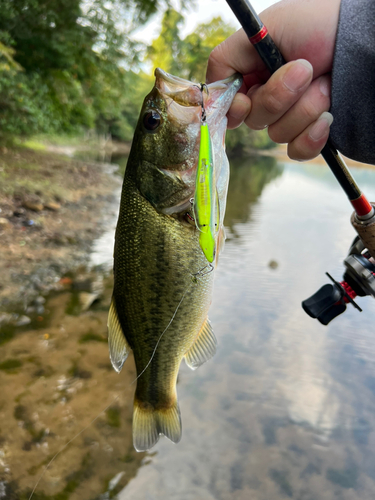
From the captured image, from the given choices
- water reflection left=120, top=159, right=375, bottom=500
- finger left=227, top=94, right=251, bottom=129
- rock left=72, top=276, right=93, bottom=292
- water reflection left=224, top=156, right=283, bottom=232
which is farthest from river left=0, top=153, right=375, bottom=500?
water reflection left=224, top=156, right=283, bottom=232

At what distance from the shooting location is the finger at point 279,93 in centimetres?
148

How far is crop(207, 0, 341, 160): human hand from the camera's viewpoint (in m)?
1.54

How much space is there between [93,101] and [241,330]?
45.1 feet

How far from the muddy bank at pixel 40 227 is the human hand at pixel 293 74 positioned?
4058mm

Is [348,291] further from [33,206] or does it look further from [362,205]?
[33,206]

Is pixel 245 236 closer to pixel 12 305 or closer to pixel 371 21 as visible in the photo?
pixel 12 305

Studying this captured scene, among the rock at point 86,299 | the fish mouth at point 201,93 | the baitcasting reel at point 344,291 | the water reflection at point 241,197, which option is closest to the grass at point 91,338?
the rock at point 86,299

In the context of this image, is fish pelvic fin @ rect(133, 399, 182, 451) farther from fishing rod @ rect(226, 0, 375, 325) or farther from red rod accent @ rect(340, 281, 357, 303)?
red rod accent @ rect(340, 281, 357, 303)

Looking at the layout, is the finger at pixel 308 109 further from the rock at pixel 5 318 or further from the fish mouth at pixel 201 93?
the rock at pixel 5 318

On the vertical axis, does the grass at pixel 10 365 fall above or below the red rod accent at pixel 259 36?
below

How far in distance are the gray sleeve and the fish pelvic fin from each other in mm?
1581

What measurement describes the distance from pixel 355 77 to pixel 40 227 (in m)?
6.98

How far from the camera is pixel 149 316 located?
162 centimetres

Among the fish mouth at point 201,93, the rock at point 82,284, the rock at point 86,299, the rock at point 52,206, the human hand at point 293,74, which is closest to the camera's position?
the fish mouth at point 201,93
